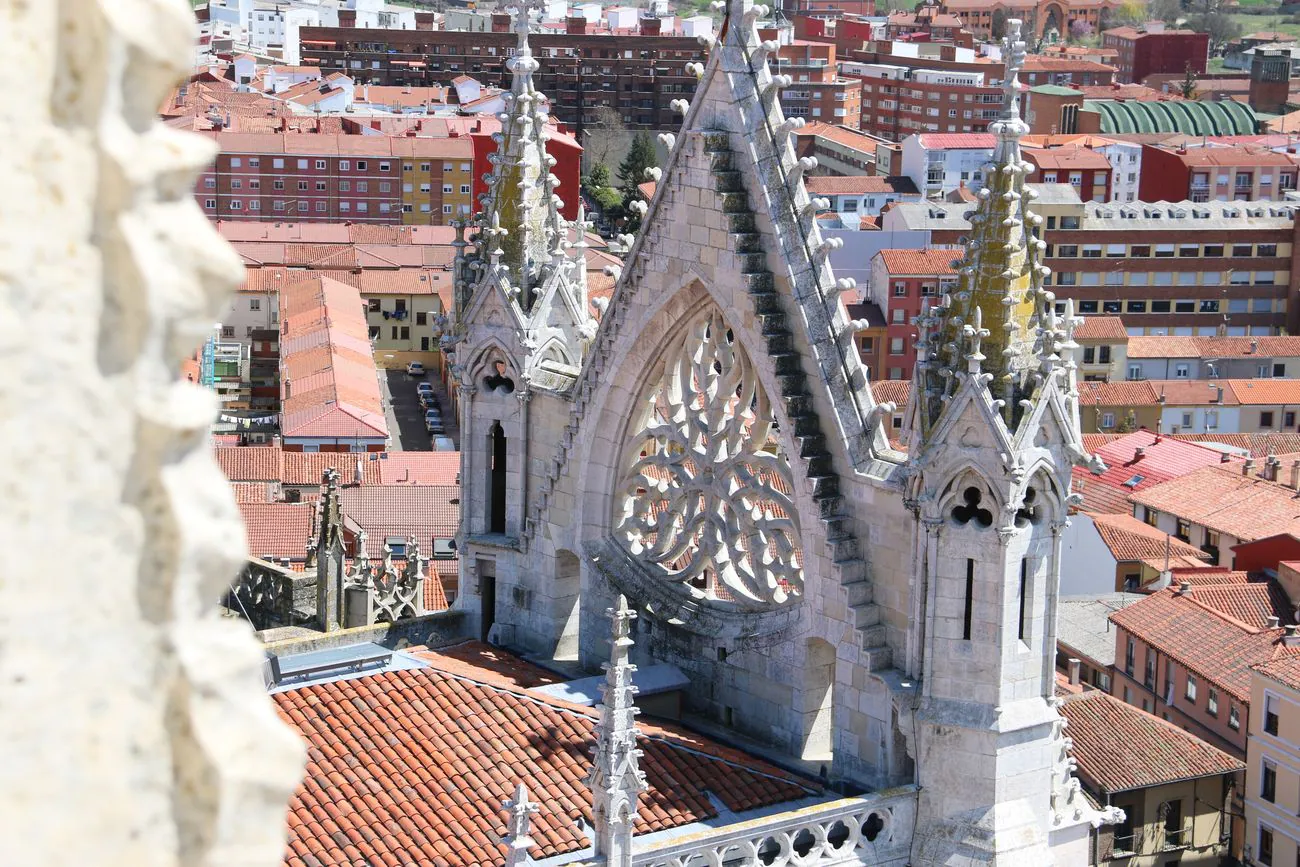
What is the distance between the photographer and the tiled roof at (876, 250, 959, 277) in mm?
147625

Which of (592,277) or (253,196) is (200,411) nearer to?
(592,277)

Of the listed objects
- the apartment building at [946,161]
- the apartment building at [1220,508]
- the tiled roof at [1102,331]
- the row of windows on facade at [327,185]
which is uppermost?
the apartment building at [946,161]

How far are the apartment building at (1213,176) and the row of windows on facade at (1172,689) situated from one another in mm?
121300

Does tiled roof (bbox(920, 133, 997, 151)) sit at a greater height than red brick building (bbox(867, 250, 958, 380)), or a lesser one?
greater

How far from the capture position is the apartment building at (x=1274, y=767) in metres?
70.2

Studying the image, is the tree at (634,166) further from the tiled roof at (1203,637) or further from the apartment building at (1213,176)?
the tiled roof at (1203,637)

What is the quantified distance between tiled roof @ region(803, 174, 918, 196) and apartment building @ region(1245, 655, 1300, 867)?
103964mm

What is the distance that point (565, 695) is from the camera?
29781mm

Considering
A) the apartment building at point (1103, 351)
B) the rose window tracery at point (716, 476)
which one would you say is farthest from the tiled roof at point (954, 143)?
the rose window tracery at point (716, 476)

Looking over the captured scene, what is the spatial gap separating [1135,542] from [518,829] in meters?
74.5

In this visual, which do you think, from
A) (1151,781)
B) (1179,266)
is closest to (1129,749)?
(1151,781)

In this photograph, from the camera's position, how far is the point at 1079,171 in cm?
18988

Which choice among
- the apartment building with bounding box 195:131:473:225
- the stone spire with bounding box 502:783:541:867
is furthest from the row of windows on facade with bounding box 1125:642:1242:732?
the apartment building with bounding box 195:131:473:225

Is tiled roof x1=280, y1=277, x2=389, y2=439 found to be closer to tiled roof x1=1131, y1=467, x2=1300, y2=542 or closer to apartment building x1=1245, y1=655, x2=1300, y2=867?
tiled roof x1=1131, y1=467, x2=1300, y2=542
